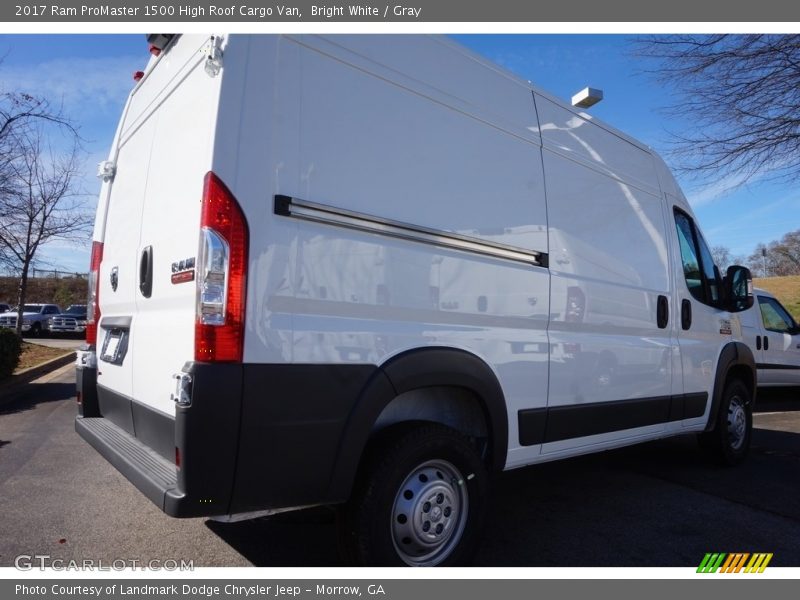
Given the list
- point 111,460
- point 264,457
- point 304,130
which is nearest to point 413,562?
point 264,457

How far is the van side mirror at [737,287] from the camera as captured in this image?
5.29 m

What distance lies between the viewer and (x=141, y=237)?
10.1 feet

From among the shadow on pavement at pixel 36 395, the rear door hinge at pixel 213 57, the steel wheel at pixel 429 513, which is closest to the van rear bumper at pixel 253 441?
the steel wheel at pixel 429 513

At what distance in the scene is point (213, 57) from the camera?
2.33 m

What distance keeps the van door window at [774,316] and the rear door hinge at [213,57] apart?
9.87 metres

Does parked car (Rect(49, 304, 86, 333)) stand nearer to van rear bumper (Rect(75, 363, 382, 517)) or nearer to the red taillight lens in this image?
the red taillight lens

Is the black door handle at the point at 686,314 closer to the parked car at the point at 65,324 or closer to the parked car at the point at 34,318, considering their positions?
the parked car at the point at 34,318

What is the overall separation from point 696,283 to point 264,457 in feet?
13.8

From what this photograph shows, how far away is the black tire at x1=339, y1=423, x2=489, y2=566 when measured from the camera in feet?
8.28

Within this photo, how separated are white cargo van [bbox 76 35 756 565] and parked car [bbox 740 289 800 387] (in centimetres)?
638

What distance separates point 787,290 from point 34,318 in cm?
3770

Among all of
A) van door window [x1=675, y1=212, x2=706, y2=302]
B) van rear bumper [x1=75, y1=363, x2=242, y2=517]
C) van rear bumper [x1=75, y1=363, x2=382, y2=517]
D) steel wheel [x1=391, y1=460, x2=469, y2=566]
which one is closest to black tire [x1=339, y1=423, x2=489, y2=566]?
steel wheel [x1=391, y1=460, x2=469, y2=566]

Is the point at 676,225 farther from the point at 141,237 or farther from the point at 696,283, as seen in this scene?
the point at 141,237

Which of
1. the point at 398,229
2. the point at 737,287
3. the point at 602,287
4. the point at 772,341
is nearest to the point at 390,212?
the point at 398,229
